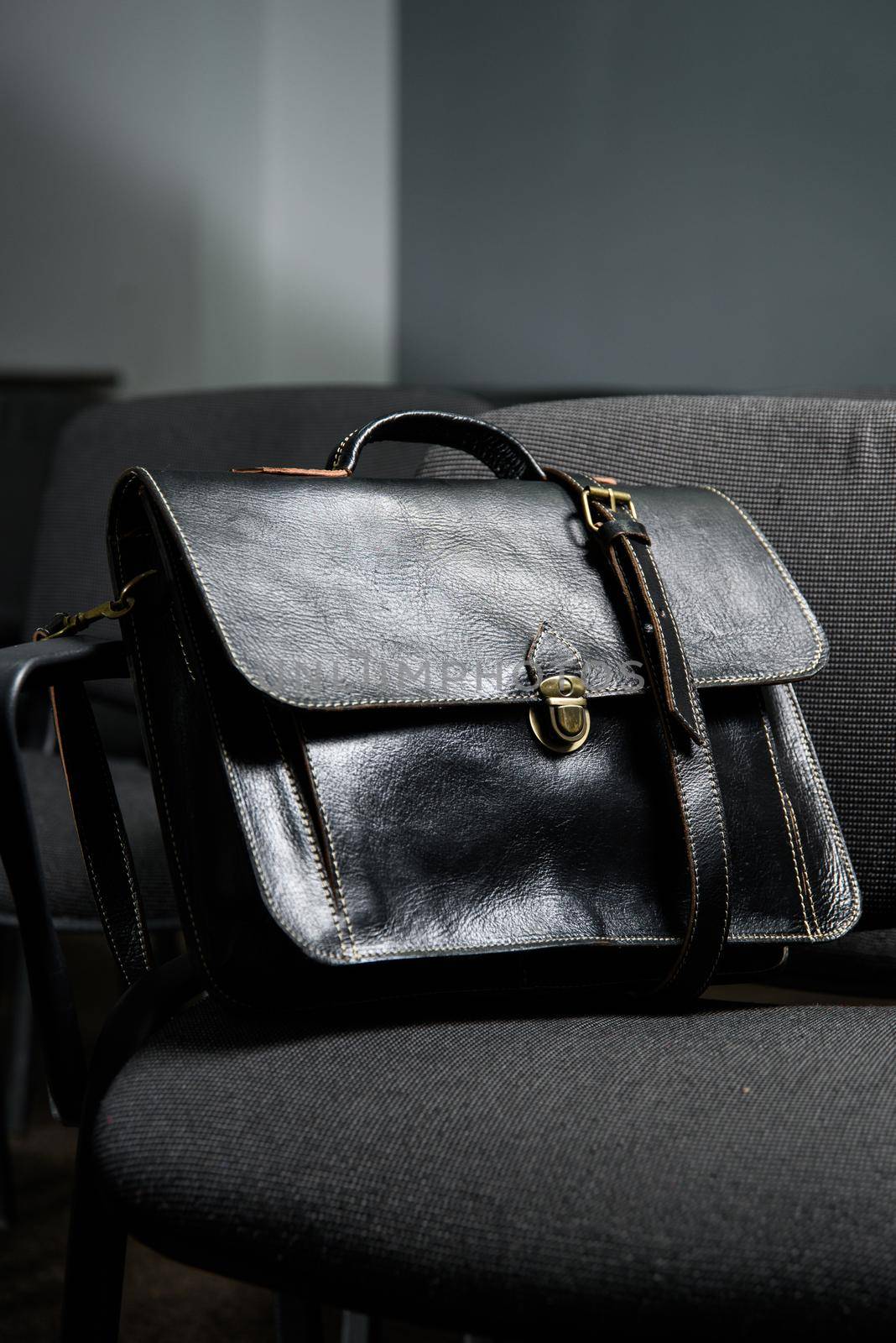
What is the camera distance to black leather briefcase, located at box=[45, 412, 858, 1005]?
56cm

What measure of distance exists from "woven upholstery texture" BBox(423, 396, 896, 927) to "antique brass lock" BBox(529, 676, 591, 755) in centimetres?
28

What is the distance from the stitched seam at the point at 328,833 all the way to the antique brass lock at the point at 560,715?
0.40ft

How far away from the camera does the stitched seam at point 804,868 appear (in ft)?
2.17

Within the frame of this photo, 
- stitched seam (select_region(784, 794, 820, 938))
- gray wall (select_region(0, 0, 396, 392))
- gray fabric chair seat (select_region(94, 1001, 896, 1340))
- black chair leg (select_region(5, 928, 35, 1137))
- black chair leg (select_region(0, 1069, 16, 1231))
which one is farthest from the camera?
gray wall (select_region(0, 0, 396, 392))

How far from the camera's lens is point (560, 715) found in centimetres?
62

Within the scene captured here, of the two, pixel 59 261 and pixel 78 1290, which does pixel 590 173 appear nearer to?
pixel 59 261

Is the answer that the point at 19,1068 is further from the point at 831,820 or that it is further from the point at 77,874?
the point at 831,820

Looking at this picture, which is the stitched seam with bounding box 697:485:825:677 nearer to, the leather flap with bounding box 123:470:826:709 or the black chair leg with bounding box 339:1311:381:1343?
the leather flap with bounding box 123:470:826:709

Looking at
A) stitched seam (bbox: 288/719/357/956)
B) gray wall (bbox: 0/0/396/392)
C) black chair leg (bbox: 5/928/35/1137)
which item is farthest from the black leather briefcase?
gray wall (bbox: 0/0/396/392)

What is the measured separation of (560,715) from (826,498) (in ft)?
1.15

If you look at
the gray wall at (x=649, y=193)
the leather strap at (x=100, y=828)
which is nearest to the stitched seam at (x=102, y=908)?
the leather strap at (x=100, y=828)

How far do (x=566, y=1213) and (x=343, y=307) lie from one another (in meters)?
2.53

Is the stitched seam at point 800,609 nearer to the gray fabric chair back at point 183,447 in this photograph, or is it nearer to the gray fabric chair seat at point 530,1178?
the gray fabric chair seat at point 530,1178

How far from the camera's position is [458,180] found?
251cm
